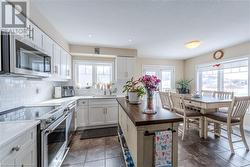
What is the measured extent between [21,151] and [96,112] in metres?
2.50

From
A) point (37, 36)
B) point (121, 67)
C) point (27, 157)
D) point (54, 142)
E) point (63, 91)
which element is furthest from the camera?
point (121, 67)

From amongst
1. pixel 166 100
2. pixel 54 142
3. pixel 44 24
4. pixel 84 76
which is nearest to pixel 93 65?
pixel 84 76

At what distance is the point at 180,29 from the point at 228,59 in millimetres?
2437

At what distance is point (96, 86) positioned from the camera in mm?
4195

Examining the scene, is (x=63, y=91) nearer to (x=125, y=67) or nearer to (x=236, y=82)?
(x=125, y=67)

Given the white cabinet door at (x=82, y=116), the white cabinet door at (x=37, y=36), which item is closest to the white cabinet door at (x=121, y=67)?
the white cabinet door at (x=82, y=116)

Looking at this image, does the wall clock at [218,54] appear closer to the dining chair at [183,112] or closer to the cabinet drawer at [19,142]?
the dining chair at [183,112]

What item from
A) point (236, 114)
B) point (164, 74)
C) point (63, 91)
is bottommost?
point (236, 114)

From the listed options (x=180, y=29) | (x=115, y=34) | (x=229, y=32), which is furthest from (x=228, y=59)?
(x=115, y=34)

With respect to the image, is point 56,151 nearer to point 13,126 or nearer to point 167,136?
point 13,126

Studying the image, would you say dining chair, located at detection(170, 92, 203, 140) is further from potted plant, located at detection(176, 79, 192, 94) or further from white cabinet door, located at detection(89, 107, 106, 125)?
potted plant, located at detection(176, 79, 192, 94)

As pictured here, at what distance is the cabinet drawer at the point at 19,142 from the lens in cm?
86

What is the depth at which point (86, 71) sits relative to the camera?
4.20m

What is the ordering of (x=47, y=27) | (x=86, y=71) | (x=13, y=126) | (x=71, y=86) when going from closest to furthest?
(x=13, y=126), (x=47, y=27), (x=71, y=86), (x=86, y=71)
